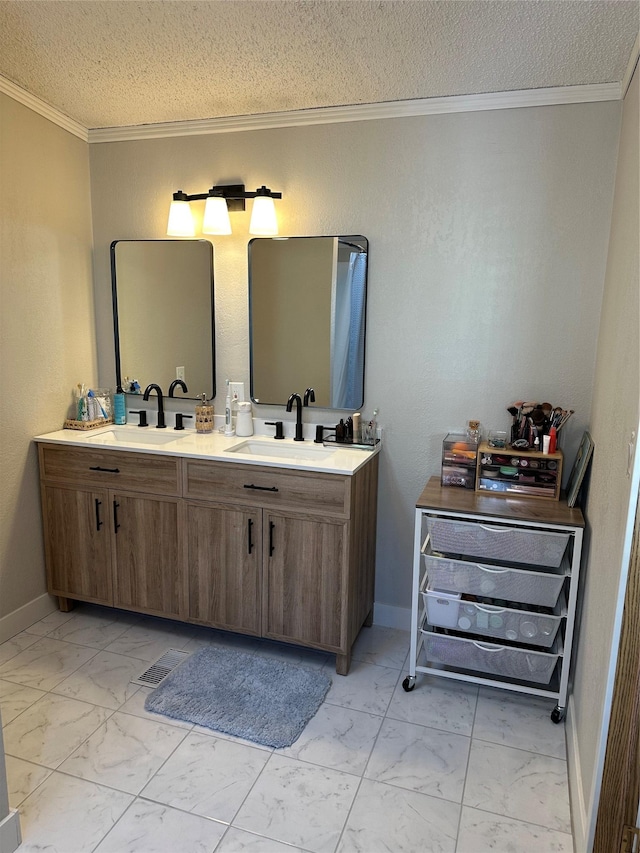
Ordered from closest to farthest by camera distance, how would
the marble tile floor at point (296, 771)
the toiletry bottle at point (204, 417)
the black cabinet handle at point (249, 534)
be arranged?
the marble tile floor at point (296, 771)
the black cabinet handle at point (249, 534)
the toiletry bottle at point (204, 417)

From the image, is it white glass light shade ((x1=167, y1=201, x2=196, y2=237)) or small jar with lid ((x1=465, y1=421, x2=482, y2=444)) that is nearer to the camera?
small jar with lid ((x1=465, y1=421, x2=482, y2=444))

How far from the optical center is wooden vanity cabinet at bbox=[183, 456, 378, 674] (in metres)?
2.44

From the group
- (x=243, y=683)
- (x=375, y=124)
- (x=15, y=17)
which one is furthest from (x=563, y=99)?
(x=243, y=683)

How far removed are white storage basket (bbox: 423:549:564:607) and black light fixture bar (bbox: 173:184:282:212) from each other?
6.08ft

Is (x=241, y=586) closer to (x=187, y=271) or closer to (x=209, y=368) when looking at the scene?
(x=209, y=368)

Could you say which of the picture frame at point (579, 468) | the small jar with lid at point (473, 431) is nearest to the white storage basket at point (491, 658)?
the picture frame at point (579, 468)

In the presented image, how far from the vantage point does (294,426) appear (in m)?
2.97

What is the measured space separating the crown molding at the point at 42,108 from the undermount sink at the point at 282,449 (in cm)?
179

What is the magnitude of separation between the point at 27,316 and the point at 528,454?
2.34 m

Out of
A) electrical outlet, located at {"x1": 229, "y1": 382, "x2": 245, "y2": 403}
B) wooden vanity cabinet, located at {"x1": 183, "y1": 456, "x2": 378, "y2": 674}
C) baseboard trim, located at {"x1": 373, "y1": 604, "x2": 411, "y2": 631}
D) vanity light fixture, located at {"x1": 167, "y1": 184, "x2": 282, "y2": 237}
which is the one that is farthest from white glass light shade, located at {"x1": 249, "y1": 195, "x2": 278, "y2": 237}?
baseboard trim, located at {"x1": 373, "y1": 604, "x2": 411, "y2": 631}

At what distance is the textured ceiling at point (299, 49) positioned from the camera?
1.87 m

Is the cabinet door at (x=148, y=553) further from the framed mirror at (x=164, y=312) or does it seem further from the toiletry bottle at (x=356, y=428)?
the toiletry bottle at (x=356, y=428)

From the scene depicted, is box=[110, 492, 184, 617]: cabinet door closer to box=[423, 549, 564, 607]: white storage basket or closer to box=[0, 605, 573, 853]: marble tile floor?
box=[0, 605, 573, 853]: marble tile floor

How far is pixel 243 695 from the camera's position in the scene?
93.3 inches
